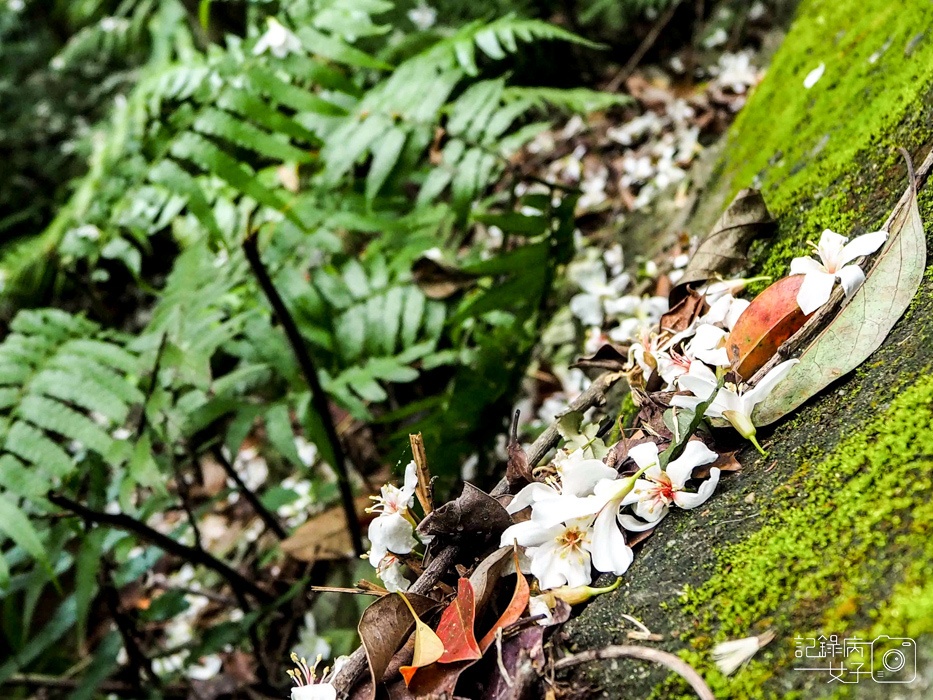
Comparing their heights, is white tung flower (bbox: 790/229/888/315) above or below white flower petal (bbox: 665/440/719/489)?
above

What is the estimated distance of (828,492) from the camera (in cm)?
84

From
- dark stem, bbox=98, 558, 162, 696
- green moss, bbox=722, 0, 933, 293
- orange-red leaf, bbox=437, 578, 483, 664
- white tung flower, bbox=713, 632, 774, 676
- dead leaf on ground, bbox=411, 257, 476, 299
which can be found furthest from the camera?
dead leaf on ground, bbox=411, 257, 476, 299

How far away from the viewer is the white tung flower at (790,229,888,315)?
40.3 inches

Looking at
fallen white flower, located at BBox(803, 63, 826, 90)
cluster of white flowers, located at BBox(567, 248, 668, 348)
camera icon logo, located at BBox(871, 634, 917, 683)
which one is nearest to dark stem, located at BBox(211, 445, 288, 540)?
cluster of white flowers, located at BBox(567, 248, 668, 348)

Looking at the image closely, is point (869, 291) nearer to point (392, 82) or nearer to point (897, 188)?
point (897, 188)

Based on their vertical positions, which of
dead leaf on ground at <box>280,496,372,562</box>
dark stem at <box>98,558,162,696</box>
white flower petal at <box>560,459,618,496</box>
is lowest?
dead leaf on ground at <box>280,496,372,562</box>

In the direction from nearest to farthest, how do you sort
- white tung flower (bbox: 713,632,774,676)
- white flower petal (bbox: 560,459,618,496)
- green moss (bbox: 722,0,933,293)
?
white tung flower (bbox: 713,632,774,676) < white flower petal (bbox: 560,459,618,496) < green moss (bbox: 722,0,933,293)

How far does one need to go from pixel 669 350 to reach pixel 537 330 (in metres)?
1.26

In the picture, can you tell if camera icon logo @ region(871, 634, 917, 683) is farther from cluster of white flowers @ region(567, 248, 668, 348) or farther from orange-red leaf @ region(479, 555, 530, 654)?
cluster of white flowers @ region(567, 248, 668, 348)

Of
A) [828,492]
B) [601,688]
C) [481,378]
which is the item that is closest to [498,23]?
[481,378]

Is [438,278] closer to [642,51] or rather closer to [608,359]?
[608,359]

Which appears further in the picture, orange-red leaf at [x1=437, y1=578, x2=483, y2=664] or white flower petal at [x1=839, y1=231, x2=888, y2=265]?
white flower petal at [x1=839, y1=231, x2=888, y2=265]

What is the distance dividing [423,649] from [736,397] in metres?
0.57

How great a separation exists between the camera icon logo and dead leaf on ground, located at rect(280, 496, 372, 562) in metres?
1.81
